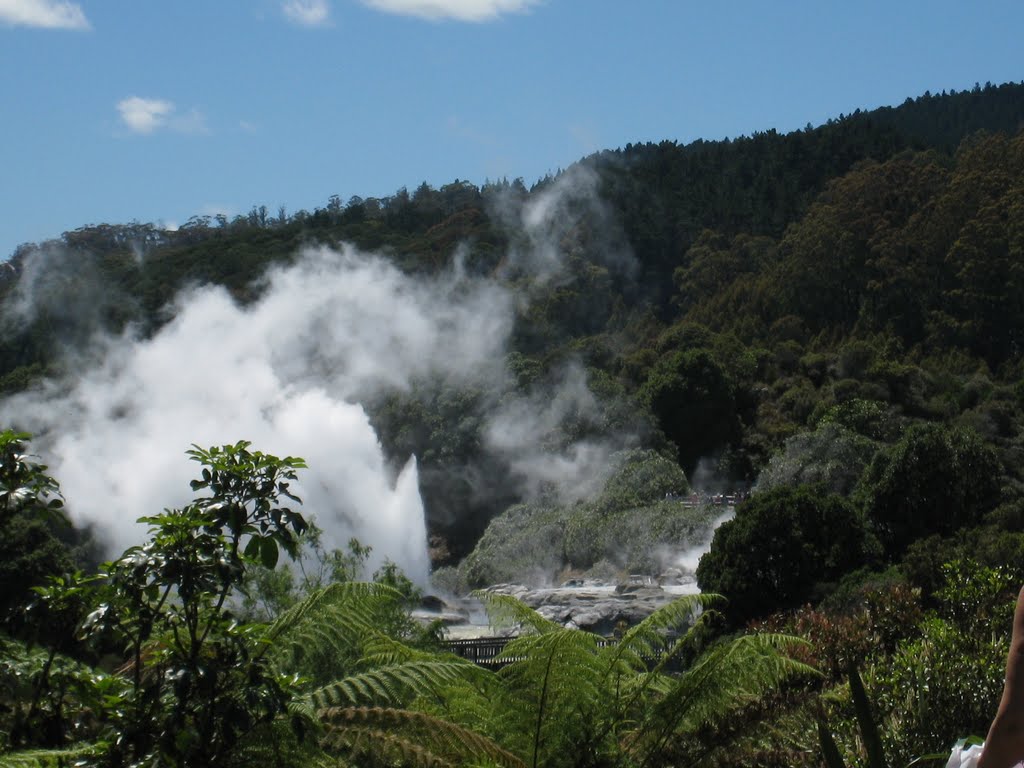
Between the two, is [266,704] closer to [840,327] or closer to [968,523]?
[968,523]

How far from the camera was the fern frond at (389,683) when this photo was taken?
467cm

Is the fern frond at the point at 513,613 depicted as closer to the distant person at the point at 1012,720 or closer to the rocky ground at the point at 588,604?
the distant person at the point at 1012,720

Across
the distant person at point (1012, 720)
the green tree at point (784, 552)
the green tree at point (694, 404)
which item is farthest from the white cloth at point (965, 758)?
the green tree at point (694, 404)

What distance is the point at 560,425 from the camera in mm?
42438

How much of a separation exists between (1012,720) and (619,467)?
35.3 m

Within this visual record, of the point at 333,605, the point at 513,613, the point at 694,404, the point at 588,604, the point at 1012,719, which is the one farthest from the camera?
the point at 694,404

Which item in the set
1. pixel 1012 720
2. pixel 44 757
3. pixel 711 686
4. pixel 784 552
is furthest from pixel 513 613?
pixel 784 552

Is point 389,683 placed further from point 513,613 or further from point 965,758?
point 965,758

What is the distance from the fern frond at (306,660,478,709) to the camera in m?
4.67

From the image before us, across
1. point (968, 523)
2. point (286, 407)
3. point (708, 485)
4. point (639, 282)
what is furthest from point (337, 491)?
point (639, 282)

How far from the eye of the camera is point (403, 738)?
177 inches

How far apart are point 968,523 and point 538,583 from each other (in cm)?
1255

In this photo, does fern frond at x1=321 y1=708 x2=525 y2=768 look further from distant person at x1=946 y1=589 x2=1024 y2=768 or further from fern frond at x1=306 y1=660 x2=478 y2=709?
distant person at x1=946 y1=589 x2=1024 y2=768

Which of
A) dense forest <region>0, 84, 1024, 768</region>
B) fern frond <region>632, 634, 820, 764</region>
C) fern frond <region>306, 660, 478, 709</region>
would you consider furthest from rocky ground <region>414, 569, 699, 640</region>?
fern frond <region>306, 660, 478, 709</region>
